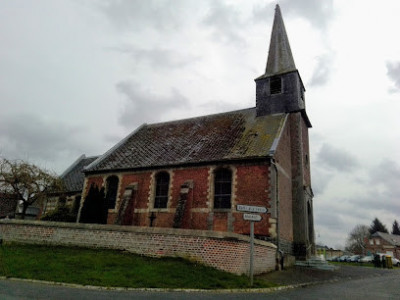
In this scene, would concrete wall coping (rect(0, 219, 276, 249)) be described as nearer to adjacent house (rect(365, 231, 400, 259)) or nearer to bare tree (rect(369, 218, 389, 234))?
adjacent house (rect(365, 231, 400, 259))

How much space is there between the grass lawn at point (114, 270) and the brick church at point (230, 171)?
683 cm

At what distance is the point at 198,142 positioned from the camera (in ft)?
76.8

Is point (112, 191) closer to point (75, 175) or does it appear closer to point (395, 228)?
point (75, 175)

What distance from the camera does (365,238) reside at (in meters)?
79.6

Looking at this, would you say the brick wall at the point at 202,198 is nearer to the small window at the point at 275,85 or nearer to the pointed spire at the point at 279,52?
the small window at the point at 275,85

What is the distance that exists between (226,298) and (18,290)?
503cm

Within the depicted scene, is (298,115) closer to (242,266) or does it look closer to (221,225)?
(221,225)

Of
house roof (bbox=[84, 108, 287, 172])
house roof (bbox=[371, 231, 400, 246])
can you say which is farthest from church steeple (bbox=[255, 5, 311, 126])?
house roof (bbox=[371, 231, 400, 246])

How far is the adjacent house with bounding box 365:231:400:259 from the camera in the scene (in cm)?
7008

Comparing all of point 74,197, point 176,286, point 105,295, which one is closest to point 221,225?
point 176,286

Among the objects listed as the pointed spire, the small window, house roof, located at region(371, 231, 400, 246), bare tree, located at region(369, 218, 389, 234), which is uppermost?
the pointed spire

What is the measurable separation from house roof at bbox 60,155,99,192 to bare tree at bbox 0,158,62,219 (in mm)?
4058

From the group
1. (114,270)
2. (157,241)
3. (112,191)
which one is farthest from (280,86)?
(114,270)

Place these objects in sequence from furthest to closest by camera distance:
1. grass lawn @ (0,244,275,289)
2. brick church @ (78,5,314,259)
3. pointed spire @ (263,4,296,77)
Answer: pointed spire @ (263,4,296,77) < brick church @ (78,5,314,259) < grass lawn @ (0,244,275,289)
